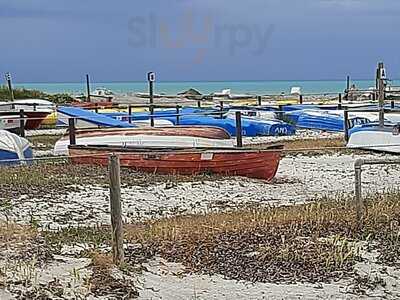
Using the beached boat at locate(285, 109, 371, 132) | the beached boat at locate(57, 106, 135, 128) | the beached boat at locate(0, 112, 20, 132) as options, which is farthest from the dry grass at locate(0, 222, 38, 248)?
the beached boat at locate(285, 109, 371, 132)

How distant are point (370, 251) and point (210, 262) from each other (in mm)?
1470

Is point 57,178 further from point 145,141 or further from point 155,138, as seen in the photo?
point 155,138

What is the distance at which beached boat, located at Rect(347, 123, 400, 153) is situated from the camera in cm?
1731

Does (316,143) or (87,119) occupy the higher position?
(87,119)

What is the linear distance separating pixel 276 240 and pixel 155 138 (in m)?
9.32

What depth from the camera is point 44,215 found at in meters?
9.23

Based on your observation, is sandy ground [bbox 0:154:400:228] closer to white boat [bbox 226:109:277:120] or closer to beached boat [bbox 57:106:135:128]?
beached boat [bbox 57:106:135:128]

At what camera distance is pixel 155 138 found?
16000 millimetres

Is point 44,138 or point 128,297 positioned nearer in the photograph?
point 128,297

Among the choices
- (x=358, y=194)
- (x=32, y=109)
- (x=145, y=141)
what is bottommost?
(x=32, y=109)

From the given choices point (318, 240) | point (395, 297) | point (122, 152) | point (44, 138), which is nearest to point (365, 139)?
point (122, 152)

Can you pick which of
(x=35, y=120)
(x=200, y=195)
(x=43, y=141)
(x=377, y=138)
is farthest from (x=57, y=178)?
(x=35, y=120)

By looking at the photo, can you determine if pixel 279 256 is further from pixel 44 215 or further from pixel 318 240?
pixel 44 215

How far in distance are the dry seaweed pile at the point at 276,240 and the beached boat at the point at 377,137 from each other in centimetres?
930
